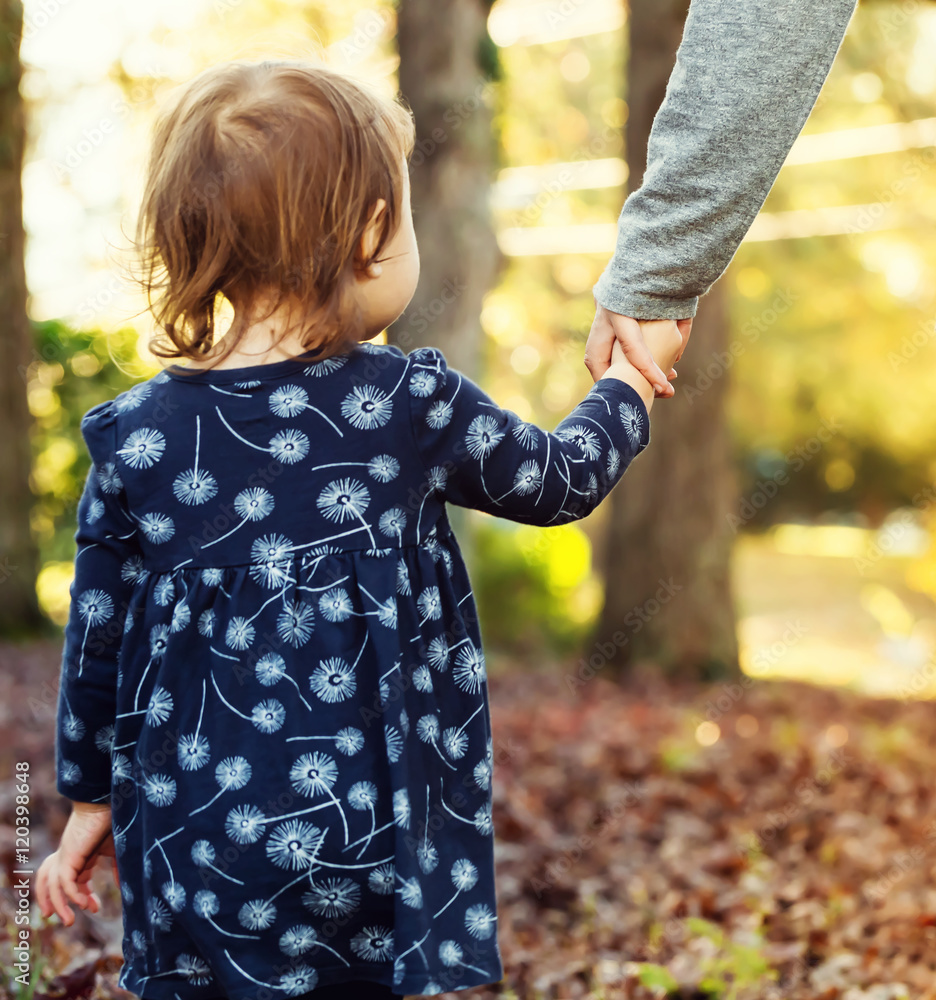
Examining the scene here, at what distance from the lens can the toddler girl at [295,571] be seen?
4.58 feet

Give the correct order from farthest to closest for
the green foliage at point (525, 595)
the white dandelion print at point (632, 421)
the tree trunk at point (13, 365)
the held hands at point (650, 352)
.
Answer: the green foliage at point (525, 595), the tree trunk at point (13, 365), the held hands at point (650, 352), the white dandelion print at point (632, 421)

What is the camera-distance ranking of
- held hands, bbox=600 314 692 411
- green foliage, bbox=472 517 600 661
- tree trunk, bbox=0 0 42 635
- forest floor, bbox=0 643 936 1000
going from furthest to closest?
green foliage, bbox=472 517 600 661
tree trunk, bbox=0 0 42 635
forest floor, bbox=0 643 936 1000
held hands, bbox=600 314 692 411

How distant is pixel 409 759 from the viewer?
1.41m

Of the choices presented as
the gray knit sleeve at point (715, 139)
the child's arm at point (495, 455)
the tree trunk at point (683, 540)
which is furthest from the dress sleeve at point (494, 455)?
the tree trunk at point (683, 540)

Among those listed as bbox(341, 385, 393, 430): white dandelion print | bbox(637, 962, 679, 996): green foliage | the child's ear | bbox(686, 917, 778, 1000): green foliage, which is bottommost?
bbox(686, 917, 778, 1000): green foliage

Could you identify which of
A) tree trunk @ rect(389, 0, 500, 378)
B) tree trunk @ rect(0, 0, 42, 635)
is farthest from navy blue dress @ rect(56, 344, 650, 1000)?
tree trunk @ rect(0, 0, 42, 635)

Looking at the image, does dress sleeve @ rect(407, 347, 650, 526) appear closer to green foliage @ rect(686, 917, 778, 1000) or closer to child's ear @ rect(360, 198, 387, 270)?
child's ear @ rect(360, 198, 387, 270)

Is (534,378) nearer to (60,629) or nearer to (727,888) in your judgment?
(60,629)

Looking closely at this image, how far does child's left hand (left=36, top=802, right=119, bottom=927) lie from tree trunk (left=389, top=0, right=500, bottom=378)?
12.2 feet

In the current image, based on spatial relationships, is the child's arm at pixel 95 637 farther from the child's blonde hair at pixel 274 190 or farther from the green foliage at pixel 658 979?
the green foliage at pixel 658 979

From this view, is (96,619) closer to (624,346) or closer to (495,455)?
(495,455)

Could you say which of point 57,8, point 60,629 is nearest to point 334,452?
point 57,8

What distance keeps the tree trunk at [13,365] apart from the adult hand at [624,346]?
6.45m

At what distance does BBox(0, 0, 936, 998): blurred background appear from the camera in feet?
17.2
